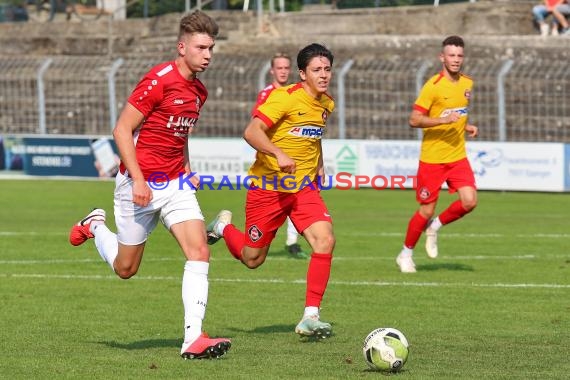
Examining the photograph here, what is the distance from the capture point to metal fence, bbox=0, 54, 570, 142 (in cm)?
2903

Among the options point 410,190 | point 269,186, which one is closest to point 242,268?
point 269,186

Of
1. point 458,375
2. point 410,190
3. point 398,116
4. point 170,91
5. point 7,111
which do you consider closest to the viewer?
point 458,375

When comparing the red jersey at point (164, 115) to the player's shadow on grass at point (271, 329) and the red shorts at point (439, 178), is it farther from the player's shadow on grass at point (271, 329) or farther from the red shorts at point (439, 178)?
the red shorts at point (439, 178)

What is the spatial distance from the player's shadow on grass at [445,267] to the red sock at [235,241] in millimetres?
4352

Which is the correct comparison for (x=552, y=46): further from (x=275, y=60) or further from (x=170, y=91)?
(x=170, y=91)

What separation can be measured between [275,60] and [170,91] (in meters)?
6.14

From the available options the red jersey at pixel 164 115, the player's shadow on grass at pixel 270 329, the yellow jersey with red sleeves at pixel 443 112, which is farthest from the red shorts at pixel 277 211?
the yellow jersey with red sleeves at pixel 443 112

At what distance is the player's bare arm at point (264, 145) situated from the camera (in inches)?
388

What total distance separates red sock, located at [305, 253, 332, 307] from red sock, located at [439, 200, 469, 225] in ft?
16.9

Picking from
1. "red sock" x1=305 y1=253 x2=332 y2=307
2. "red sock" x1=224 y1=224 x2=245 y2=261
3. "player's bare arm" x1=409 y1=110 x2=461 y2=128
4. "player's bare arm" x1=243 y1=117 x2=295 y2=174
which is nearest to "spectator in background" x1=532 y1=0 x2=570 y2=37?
"player's bare arm" x1=409 y1=110 x2=461 y2=128

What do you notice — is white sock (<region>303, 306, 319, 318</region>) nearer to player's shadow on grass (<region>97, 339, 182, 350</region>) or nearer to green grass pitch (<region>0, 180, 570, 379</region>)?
green grass pitch (<region>0, 180, 570, 379</region>)

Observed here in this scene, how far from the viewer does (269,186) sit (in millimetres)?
10938

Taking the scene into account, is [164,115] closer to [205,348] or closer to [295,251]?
[205,348]

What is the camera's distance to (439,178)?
1525cm
